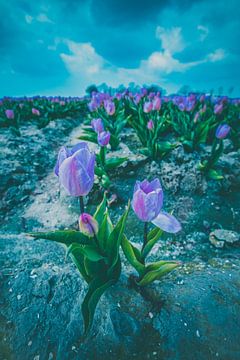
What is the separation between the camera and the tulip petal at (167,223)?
97cm

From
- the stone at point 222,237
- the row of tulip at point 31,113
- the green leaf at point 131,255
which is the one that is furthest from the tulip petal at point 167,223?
the row of tulip at point 31,113

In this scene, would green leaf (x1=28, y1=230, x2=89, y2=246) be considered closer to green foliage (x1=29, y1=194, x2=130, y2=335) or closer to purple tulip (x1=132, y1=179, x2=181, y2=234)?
green foliage (x1=29, y1=194, x2=130, y2=335)

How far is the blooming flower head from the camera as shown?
928 mm

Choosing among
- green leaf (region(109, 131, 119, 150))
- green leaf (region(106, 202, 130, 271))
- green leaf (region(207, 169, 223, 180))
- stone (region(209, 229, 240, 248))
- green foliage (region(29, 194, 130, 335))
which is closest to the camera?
green foliage (region(29, 194, 130, 335))

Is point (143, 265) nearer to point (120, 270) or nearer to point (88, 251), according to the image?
point (120, 270)

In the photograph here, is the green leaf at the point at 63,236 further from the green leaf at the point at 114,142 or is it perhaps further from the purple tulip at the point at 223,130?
the green leaf at the point at 114,142

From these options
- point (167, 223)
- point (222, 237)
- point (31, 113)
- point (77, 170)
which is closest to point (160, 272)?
point (167, 223)

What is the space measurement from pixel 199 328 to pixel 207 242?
3.32 ft

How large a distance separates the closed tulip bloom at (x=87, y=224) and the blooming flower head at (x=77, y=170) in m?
0.13

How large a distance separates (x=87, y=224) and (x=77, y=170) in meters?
0.26

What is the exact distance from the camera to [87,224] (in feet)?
3.21

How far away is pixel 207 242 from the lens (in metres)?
2.06

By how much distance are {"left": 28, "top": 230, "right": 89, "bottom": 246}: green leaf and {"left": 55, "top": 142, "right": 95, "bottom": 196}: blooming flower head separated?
7.6 inches

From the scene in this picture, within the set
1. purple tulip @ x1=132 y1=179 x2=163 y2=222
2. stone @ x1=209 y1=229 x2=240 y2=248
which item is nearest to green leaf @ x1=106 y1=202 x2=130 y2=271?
purple tulip @ x1=132 y1=179 x2=163 y2=222
